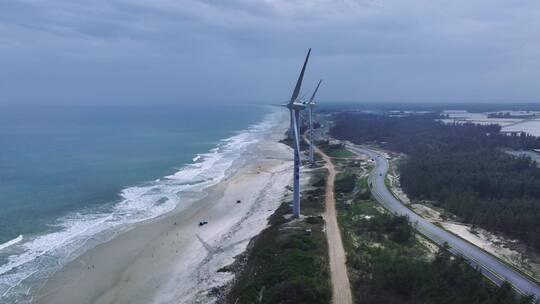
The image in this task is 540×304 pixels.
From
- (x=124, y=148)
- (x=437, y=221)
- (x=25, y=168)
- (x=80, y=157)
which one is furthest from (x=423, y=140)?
(x=25, y=168)

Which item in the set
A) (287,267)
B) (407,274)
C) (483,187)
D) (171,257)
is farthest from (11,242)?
(483,187)

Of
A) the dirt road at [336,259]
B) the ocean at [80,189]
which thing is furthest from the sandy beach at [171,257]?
the dirt road at [336,259]

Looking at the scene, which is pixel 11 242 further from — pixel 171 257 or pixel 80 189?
pixel 80 189

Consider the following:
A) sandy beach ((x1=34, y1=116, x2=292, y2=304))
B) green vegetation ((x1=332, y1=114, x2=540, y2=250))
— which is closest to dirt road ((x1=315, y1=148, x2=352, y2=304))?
sandy beach ((x1=34, y1=116, x2=292, y2=304))

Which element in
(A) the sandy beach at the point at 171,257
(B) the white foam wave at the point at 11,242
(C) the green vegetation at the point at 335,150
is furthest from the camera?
A: (C) the green vegetation at the point at 335,150

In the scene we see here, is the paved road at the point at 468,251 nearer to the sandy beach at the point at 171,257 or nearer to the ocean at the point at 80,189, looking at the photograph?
the sandy beach at the point at 171,257

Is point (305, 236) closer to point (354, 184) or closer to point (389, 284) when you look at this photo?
point (389, 284)

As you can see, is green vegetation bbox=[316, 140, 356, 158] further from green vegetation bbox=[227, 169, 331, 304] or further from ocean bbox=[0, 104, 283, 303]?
green vegetation bbox=[227, 169, 331, 304]
